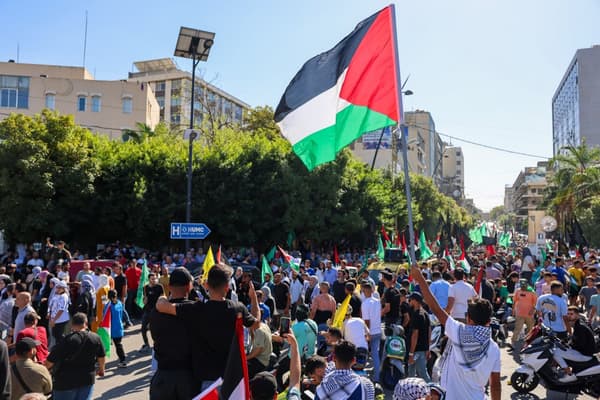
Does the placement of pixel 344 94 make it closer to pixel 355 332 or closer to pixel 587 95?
pixel 355 332

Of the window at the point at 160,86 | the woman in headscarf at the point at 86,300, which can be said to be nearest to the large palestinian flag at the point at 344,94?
the woman in headscarf at the point at 86,300

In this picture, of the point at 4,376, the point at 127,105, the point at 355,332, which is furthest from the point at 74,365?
the point at 127,105

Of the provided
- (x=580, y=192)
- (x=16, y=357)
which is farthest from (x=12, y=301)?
(x=580, y=192)

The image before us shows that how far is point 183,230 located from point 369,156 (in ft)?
195

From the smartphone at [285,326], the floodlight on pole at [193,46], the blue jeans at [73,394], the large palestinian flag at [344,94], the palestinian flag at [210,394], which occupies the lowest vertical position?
the blue jeans at [73,394]

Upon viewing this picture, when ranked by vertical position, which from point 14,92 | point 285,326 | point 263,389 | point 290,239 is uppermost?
point 14,92

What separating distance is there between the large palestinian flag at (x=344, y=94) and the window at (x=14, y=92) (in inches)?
1875

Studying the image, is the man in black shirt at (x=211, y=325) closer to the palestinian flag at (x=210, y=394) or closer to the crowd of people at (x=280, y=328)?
the crowd of people at (x=280, y=328)

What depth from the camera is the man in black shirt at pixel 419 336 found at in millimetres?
8461

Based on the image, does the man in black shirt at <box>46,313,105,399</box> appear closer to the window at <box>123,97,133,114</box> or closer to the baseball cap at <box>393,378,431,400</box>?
the baseball cap at <box>393,378,431,400</box>

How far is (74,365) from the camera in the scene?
606cm

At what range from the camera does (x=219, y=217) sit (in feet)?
86.1

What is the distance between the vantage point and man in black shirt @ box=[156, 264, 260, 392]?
12.5ft

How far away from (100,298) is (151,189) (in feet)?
47.8
